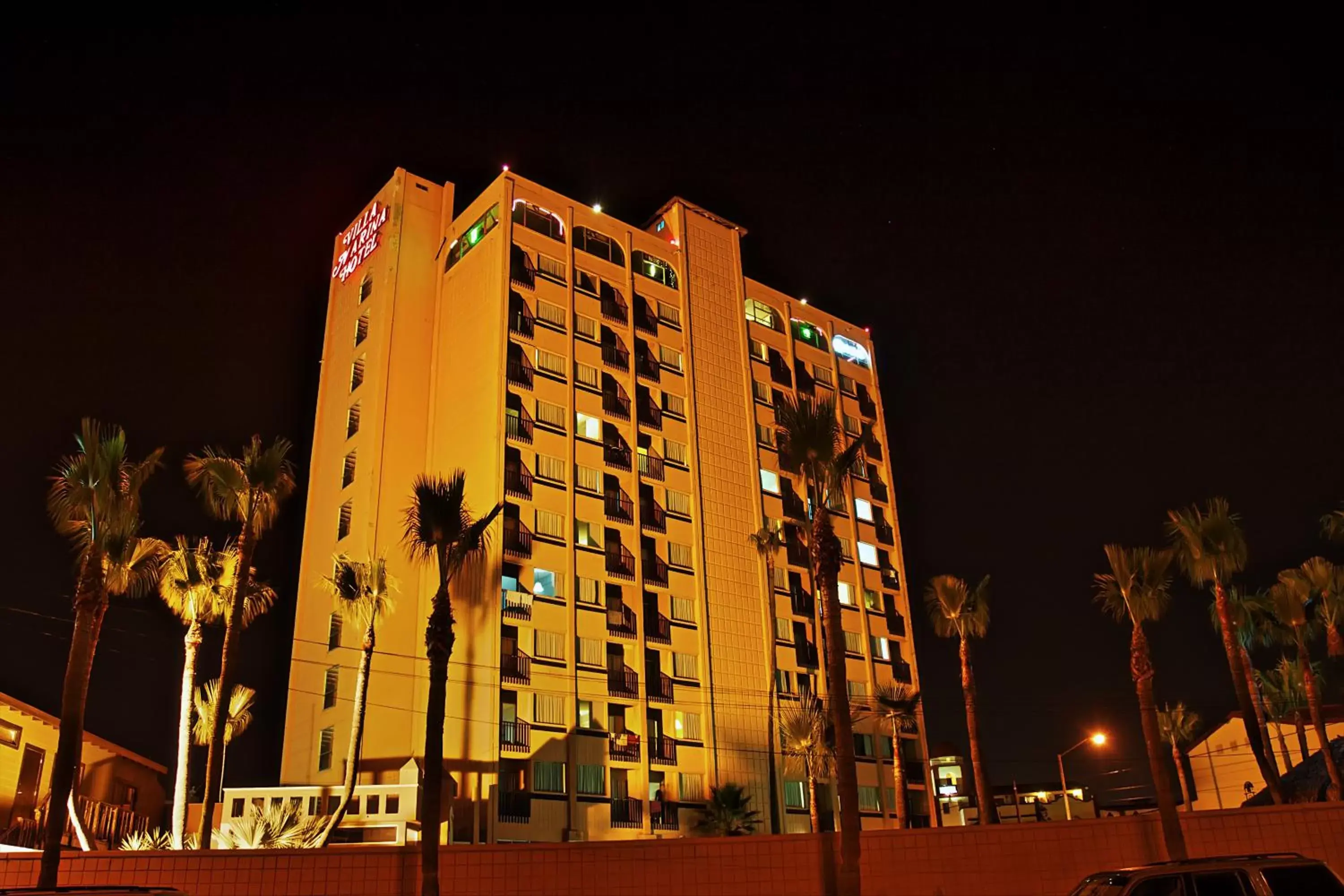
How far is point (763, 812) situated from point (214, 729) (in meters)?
32.0

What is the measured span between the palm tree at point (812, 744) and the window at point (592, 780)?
894 cm

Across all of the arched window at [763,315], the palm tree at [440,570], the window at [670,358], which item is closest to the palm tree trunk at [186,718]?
the palm tree at [440,570]

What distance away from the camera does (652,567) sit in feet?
188

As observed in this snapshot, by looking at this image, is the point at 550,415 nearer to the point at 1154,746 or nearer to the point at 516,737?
the point at 516,737

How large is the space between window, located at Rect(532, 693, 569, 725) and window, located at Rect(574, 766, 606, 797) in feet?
7.87

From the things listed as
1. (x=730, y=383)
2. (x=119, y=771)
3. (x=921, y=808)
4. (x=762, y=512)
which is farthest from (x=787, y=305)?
(x=119, y=771)

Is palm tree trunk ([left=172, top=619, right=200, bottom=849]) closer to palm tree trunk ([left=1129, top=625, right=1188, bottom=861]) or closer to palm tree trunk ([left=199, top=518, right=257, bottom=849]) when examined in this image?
palm tree trunk ([left=199, top=518, right=257, bottom=849])

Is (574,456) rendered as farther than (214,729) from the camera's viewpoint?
Yes

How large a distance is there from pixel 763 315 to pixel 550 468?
2488 cm

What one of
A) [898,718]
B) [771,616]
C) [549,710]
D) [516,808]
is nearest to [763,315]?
[771,616]

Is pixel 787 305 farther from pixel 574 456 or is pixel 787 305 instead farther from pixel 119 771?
pixel 119 771

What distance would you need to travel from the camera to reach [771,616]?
188ft

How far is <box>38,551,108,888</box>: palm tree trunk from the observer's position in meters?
20.9

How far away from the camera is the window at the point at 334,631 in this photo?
5316 cm
